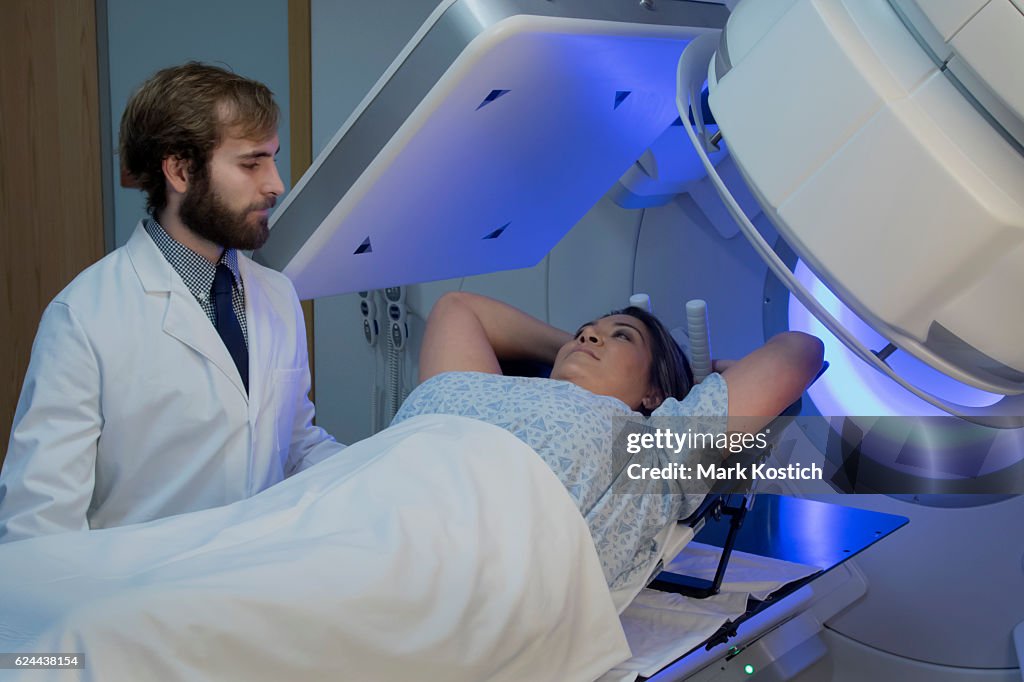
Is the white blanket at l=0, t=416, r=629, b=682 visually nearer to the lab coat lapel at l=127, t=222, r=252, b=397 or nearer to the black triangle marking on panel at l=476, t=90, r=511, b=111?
the lab coat lapel at l=127, t=222, r=252, b=397

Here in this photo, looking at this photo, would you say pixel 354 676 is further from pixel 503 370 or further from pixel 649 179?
pixel 649 179

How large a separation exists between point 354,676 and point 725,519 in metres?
0.92

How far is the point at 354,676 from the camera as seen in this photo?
1.12 metres

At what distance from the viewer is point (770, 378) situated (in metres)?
1.52

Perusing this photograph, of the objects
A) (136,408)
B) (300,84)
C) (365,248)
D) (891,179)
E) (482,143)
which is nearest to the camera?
(891,179)

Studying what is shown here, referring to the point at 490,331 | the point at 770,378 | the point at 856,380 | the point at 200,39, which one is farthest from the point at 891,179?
the point at 200,39

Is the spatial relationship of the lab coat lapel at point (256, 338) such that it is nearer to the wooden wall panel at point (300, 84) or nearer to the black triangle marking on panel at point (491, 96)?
the black triangle marking on panel at point (491, 96)

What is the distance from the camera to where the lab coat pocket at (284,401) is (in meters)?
1.56

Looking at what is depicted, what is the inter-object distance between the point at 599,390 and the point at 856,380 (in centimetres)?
49

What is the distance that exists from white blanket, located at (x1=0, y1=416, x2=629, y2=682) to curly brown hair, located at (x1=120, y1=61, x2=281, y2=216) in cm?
50

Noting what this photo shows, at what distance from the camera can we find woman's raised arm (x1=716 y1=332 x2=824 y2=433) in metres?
1.50

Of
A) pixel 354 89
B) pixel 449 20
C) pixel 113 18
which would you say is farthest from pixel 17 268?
pixel 449 20

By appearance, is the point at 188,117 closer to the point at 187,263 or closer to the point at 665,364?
the point at 187,263

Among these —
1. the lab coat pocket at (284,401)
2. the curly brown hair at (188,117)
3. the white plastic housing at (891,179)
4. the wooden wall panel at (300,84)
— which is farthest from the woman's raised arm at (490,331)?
the wooden wall panel at (300,84)
